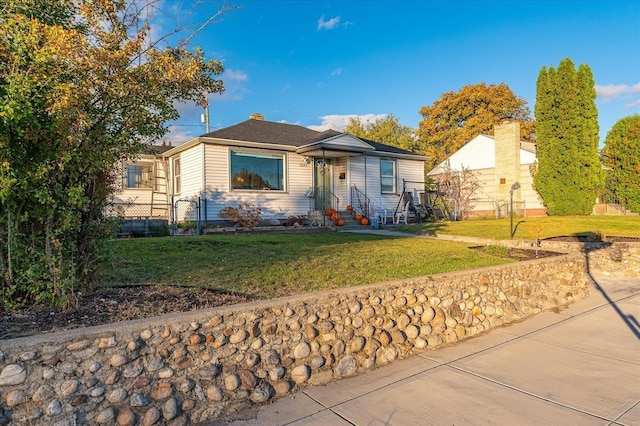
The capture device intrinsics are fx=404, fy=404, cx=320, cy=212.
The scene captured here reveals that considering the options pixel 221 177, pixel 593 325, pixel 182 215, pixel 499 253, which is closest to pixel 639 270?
pixel 499 253

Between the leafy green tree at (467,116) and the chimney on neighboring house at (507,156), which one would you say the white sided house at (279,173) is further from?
the leafy green tree at (467,116)

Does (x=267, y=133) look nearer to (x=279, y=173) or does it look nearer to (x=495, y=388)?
(x=279, y=173)

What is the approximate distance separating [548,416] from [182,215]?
45.0ft

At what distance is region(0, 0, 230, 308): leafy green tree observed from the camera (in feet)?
10.3

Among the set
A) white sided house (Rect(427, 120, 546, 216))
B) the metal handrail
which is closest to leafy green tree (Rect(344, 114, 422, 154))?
white sided house (Rect(427, 120, 546, 216))

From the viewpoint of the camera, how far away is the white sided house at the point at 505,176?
20.2 meters

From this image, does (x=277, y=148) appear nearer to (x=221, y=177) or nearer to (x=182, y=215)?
(x=221, y=177)

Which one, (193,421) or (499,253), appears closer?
(193,421)

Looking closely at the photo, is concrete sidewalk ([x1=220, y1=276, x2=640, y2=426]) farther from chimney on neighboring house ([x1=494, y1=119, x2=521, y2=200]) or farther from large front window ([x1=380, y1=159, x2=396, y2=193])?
chimney on neighboring house ([x1=494, y1=119, x2=521, y2=200])

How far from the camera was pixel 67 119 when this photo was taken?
3.30m

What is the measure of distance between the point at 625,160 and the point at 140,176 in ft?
71.0

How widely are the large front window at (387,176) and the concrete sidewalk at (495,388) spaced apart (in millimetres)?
13036

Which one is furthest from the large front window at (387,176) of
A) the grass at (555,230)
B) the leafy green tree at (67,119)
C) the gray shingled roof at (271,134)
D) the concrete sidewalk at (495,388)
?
the leafy green tree at (67,119)

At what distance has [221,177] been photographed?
1381 cm
